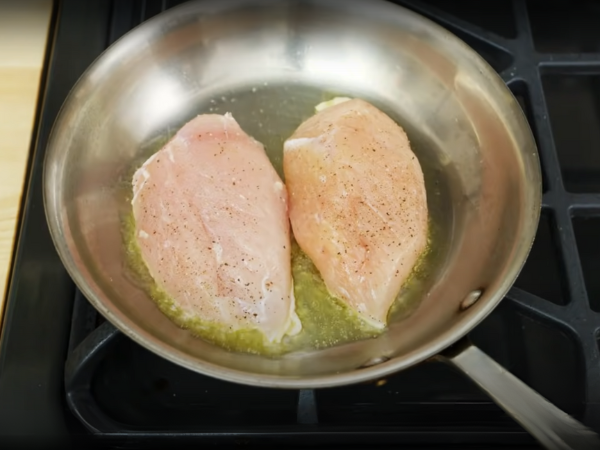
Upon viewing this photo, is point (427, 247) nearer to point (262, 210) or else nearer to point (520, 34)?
point (262, 210)

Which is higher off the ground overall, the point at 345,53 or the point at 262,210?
the point at 345,53

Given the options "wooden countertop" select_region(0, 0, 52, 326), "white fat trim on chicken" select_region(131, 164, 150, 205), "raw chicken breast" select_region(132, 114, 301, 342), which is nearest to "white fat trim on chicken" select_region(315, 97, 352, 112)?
"raw chicken breast" select_region(132, 114, 301, 342)

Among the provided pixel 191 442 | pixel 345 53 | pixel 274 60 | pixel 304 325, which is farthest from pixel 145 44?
pixel 191 442

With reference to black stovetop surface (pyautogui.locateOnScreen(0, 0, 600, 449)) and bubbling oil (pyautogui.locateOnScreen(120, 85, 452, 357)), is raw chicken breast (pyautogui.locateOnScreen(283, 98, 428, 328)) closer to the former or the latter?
bubbling oil (pyautogui.locateOnScreen(120, 85, 452, 357))

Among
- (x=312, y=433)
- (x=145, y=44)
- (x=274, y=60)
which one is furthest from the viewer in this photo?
(x=274, y=60)

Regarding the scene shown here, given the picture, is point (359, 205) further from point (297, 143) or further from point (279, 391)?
point (279, 391)

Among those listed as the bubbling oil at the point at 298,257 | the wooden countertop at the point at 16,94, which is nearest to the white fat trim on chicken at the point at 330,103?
the bubbling oil at the point at 298,257

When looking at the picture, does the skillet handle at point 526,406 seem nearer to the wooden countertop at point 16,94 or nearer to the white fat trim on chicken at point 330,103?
the white fat trim on chicken at point 330,103
